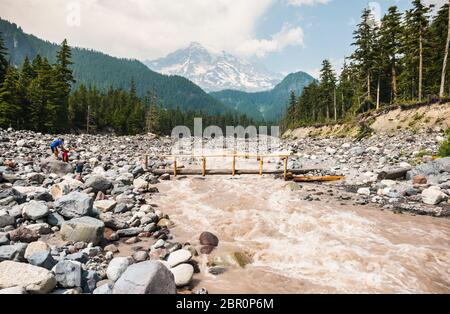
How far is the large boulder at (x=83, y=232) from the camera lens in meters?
7.57

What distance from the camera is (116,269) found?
5.97 metres

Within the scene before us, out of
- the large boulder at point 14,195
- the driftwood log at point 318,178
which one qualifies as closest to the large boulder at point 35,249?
the large boulder at point 14,195

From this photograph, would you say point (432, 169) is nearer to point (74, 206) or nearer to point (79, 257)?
point (79, 257)

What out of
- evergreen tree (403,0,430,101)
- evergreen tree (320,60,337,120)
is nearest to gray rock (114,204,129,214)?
evergreen tree (403,0,430,101)

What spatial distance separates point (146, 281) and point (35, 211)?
590cm

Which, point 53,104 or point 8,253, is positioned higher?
point 53,104

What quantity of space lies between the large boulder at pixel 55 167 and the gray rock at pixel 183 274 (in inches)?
515

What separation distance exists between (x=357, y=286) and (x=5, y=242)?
28.0ft

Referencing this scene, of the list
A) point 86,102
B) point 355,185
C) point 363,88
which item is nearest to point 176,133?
point 86,102

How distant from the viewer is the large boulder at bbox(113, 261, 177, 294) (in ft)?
15.5

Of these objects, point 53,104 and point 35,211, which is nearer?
point 35,211

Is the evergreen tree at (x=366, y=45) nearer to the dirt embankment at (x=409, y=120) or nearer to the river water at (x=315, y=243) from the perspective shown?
the dirt embankment at (x=409, y=120)

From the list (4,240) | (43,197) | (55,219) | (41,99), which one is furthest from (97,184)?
(41,99)

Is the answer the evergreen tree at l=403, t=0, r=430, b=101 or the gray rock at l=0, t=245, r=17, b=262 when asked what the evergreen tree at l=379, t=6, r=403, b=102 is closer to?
the evergreen tree at l=403, t=0, r=430, b=101
